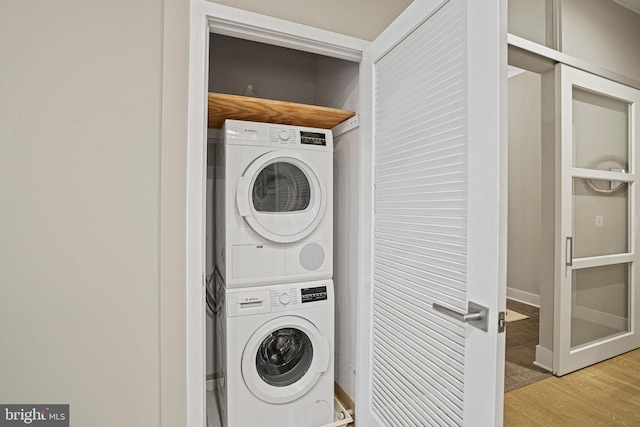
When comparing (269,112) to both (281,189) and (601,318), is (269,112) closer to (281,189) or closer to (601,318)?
(281,189)

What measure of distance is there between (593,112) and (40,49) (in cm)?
344

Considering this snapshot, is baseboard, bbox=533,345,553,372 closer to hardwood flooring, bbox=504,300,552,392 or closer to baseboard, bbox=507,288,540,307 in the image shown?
hardwood flooring, bbox=504,300,552,392

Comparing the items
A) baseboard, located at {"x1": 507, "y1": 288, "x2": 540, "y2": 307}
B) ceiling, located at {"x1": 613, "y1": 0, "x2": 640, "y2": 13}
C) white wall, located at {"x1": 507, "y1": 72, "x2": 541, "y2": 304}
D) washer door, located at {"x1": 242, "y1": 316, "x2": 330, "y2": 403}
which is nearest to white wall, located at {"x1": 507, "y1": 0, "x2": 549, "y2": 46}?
ceiling, located at {"x1": 613, "y1": 0, "x2": 640, "y2": 13}

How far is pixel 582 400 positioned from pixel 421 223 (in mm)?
1920

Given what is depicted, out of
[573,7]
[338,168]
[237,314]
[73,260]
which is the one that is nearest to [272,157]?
[338,168]

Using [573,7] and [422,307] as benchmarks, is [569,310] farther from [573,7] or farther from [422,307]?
[573,7]

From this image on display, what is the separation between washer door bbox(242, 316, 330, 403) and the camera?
1.64 metres

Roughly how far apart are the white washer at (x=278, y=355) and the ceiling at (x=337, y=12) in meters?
1.36

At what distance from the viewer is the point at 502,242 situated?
2.93 ft

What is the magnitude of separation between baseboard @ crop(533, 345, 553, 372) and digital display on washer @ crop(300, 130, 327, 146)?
2.30 meters

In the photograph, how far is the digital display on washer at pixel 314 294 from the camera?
5.75ft

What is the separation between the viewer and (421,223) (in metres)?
1.22

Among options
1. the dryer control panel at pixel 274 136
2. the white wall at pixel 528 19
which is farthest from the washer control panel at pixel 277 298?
the white wall at pixel 528 19

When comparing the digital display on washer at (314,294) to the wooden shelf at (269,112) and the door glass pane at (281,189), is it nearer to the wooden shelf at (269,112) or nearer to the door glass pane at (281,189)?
the door glass pane at (281,189)
